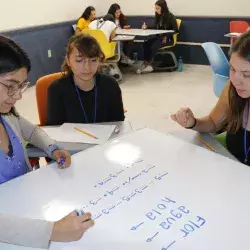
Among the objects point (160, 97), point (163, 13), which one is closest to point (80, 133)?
point (160, 97)

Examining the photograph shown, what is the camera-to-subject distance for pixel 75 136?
1692 millimetres

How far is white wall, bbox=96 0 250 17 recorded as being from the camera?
20.0 ft

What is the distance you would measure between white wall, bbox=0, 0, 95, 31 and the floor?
919 millimetres

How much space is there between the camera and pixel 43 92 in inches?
85.4

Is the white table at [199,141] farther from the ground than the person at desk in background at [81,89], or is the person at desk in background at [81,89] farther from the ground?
the person at desk in background at [81,89]

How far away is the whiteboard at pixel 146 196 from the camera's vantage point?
0.95m

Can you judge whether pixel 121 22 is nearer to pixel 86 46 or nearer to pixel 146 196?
pixel 86 46

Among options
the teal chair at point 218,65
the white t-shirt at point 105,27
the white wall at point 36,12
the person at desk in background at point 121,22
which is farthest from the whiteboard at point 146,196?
the person at desk in background at point 121,22

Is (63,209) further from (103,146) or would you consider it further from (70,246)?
(103,146)

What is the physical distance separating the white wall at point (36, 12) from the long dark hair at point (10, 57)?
12.4 feet

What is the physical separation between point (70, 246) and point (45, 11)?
193 inches

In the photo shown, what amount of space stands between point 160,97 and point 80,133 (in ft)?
9.89

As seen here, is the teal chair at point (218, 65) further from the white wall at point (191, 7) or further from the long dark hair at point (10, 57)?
the white wall at point (191, 7)

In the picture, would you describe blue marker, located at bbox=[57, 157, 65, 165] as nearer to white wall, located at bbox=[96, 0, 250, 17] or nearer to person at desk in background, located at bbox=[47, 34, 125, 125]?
person at desk in background, located at bbox=[47, 34, 125, 125]
